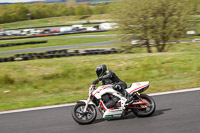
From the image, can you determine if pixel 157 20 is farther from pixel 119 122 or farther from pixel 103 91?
pixel 119 122

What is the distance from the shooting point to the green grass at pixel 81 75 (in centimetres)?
1044

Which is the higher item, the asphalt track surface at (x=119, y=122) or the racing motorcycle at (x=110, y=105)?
the racing motorcycle at (x=110, y=105)

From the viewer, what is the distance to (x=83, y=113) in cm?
651

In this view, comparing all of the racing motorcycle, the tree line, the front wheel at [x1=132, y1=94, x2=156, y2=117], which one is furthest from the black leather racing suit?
the tree line

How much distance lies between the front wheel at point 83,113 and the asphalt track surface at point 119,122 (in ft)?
0.48

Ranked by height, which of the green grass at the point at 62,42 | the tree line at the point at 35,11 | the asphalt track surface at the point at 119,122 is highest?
the tree line at the point at 35,11

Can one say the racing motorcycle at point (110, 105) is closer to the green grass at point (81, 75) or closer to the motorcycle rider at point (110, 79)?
the motorcycle rider at point (110, 79)

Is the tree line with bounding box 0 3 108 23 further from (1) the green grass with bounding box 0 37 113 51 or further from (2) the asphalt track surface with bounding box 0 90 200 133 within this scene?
(2) the asphalt track surface with bounding box 0 90 200 133

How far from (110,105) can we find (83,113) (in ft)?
2.33

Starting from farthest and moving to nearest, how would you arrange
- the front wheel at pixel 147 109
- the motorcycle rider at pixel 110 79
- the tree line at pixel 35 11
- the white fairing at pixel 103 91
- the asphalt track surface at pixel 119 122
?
the tree line at pixel 35 11 < the front wheel at pixel 147 109 < the white fairing at pixel 103 91 < the motorcycle rider at pixel 110 79 < the asphalt track surface at pixel 119 122

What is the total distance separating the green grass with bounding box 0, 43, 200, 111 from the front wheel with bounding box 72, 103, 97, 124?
281 cm

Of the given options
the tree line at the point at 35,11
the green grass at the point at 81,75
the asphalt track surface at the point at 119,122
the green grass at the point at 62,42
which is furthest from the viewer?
the tree line at the point at 35,11

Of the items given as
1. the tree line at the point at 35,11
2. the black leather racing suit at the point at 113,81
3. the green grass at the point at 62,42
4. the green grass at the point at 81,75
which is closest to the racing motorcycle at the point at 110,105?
the black leather racing suit at the point at 113,81

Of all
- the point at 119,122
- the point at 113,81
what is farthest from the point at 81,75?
the point at 119,122
